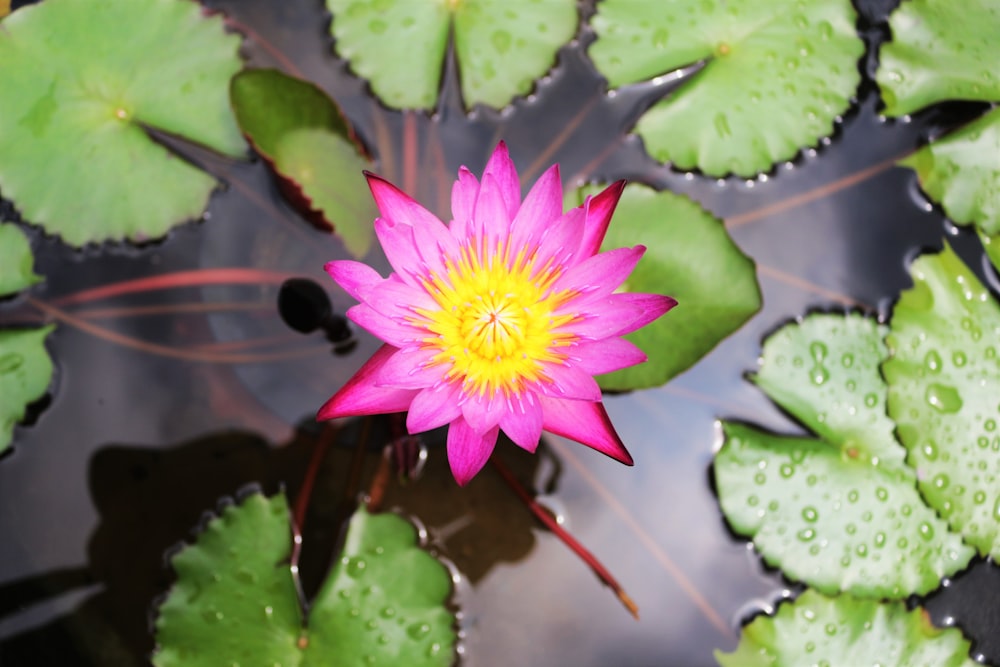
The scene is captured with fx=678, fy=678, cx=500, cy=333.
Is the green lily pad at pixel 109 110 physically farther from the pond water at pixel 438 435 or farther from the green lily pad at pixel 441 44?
the green lily pad at pixel 441 44

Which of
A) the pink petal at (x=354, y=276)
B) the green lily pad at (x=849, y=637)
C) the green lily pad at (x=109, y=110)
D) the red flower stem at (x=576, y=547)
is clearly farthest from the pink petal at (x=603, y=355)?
the green lily pad at (x=109, y=110)

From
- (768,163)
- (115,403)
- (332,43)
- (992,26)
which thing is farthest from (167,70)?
(992,26)

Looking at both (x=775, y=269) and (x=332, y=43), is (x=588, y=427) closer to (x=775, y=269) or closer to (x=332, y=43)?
(x=775, y=269)

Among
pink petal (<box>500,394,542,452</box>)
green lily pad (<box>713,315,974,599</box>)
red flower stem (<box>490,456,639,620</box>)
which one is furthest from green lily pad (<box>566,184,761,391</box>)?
pink petal (<box>500,394,542,452</box>)

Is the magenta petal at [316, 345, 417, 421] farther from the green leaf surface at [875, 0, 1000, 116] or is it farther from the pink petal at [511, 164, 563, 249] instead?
the green leaf surface at [875, 0, 1000, 116]

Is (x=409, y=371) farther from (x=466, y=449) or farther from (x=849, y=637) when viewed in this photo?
(x=849, y=637)
